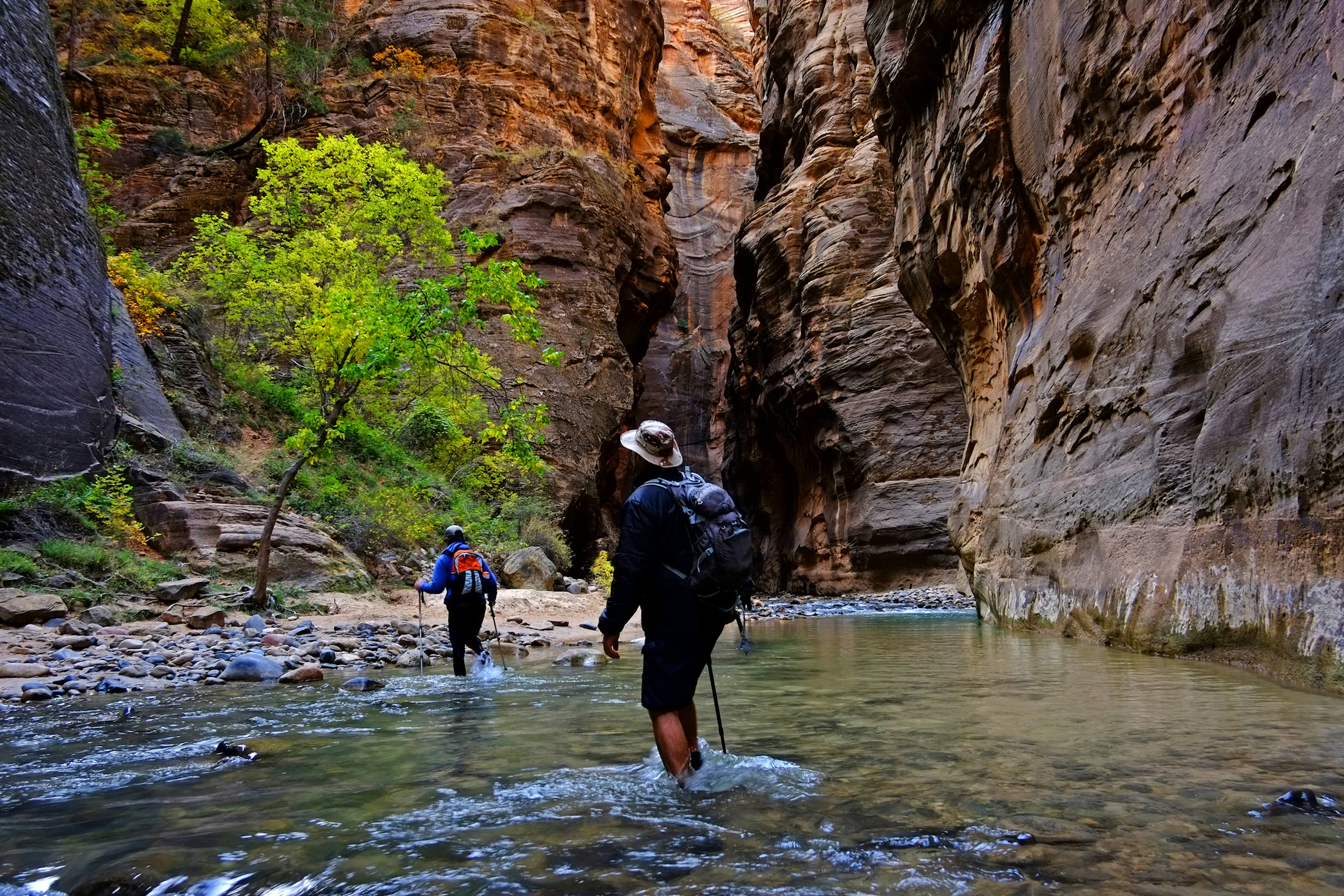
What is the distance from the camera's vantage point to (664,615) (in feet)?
12.7

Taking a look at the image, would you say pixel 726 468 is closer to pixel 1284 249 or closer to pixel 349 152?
pixel 349 152

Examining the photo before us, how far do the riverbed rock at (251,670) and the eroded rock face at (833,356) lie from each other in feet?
73.0

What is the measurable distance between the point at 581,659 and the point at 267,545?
4716 mm

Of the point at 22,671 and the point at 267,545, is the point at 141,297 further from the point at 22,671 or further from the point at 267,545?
the point at 22,671

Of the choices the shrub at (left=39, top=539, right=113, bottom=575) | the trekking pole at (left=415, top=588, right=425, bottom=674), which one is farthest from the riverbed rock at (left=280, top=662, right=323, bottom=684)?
the shrub at (left=39, top=539, right=113, bottom=575)

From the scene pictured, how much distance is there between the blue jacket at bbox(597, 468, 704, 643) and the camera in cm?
383

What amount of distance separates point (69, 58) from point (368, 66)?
9.34 m

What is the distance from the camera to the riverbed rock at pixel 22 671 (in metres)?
6.55

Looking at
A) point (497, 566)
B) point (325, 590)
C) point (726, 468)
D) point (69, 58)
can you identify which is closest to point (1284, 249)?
point (325, 590)

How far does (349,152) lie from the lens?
61.8 ft

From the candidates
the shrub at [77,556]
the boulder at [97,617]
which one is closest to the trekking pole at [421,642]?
the boulder at [97,617]

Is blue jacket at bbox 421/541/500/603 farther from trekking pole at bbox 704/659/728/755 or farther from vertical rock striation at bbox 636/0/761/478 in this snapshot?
vertical rock striation at bbox 636/0/761/478

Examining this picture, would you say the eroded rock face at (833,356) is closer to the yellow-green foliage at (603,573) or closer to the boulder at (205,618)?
the yellow-green foliage at (603,573)

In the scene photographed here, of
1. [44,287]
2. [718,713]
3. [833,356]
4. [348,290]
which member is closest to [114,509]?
[44,287]
